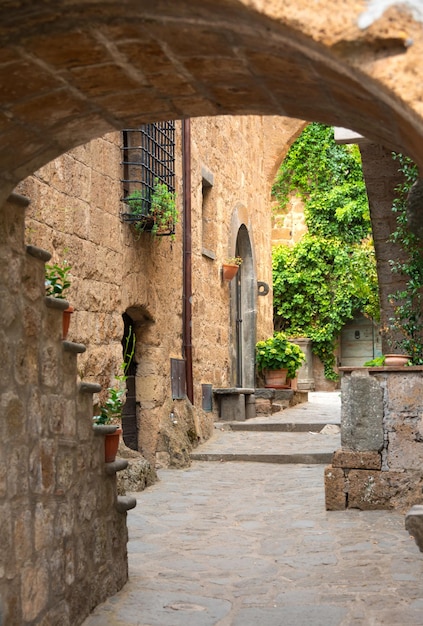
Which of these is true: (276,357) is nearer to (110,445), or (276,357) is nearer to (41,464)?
(110,445)

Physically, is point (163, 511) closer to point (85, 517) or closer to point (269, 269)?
point (85, 517)

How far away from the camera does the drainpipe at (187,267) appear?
31.7ft

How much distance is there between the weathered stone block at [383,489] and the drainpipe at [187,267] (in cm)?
367

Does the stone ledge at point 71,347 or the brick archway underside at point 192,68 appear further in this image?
the stone ledge at point 71,347

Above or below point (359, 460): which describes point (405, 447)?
above

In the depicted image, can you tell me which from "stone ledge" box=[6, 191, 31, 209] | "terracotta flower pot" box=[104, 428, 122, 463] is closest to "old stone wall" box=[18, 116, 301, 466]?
"terracotta flower pot" box=[104, 428, 122, 463]

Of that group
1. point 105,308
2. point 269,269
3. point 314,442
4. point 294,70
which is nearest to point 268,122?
point 269,269

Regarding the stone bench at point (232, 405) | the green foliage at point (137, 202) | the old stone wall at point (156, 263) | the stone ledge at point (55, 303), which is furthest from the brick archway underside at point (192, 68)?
the stone bench at point (232, 405)

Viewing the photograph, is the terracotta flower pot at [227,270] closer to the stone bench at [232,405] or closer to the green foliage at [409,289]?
the stone bench at [232,405]

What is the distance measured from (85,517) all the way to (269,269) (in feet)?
39.7

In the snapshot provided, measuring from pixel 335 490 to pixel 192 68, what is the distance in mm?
4596

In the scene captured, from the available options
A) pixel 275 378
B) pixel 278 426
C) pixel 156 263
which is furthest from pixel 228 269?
pixel 156 263

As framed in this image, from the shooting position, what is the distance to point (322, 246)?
2078 centimetres

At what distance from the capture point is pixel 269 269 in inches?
611
